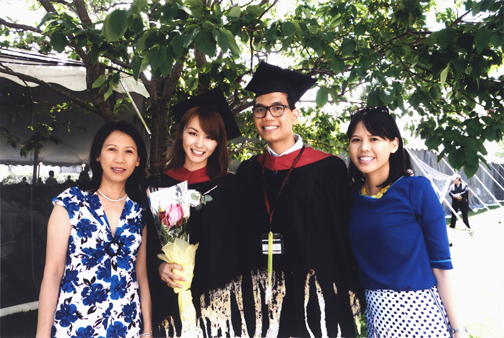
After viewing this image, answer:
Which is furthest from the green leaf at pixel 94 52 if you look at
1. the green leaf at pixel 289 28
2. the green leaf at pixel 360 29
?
the green leaf at pixel 360 29

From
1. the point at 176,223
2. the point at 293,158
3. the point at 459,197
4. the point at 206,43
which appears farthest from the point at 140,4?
the point at 459,197

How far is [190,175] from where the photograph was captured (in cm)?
220

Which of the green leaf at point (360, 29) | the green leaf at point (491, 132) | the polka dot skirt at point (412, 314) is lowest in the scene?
the polka dot skirt at point (412, 314)

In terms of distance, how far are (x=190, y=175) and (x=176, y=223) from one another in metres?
0.45

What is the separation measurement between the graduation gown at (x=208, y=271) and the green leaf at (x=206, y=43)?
33.7 inches

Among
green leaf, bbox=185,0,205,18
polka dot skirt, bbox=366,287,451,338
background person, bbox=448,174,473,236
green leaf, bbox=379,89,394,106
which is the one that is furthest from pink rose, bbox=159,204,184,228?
background person, bbox=448,174,473,236

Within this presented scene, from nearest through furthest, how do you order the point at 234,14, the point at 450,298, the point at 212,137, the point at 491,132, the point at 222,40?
the point at 222,40, the point at 450,298, the point at 234,14, the point at 212,137, the point at 491,132

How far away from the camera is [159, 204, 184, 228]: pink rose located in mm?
1816

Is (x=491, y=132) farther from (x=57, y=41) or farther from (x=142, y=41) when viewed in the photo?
(x=57, y=41)

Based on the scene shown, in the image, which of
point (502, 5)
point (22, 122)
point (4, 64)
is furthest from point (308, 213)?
point (22, 122)

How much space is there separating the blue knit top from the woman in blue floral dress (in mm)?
1277

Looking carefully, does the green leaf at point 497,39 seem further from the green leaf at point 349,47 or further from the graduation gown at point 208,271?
the graduation gown at point 208,271

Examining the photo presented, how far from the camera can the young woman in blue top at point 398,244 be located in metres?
1.69

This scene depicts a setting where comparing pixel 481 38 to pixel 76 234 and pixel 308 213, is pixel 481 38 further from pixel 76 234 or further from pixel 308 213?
pixel 76 234
